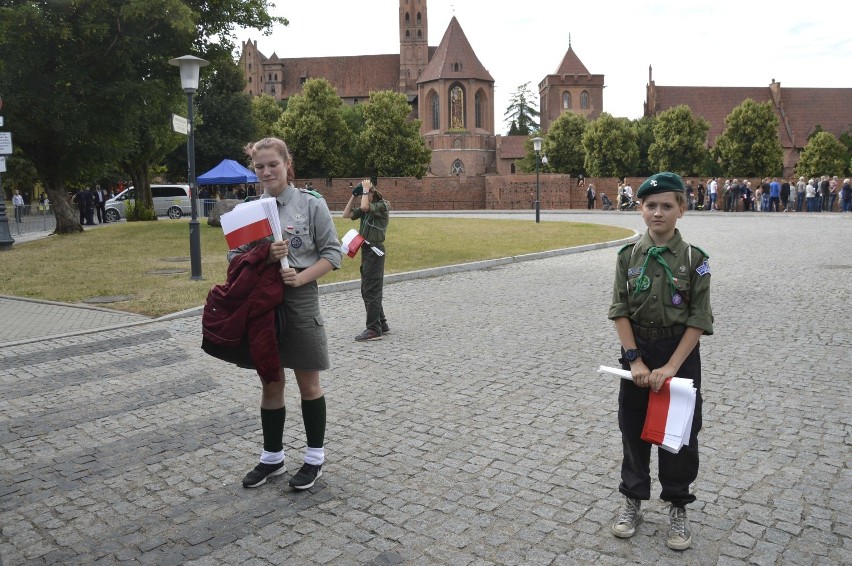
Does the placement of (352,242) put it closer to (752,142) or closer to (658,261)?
(658,261)

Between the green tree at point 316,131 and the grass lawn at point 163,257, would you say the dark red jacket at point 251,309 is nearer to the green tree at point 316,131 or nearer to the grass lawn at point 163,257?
the grass lawn at point 163,257

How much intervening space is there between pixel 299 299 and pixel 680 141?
6658cm

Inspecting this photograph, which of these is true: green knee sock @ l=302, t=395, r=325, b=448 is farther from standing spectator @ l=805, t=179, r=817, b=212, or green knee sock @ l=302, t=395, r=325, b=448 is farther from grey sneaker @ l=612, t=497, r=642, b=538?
standing spectator @ l=805, t=179, r=817, b=212

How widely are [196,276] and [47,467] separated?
880cm

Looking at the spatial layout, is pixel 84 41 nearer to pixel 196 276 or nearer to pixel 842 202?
pixel 196 276

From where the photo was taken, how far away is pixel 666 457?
3.46 meters

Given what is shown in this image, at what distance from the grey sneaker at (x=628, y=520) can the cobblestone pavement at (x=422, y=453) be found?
0.06m

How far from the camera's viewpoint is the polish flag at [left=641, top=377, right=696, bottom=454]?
321 centimetres

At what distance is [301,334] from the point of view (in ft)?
12.9

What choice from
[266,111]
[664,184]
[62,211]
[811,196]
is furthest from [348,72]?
[664,184]

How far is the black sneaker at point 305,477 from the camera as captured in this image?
402 centimetres

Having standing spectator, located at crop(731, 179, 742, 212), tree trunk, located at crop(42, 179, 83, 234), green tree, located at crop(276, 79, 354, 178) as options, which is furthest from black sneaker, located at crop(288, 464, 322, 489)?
green tree, located at crop(276, 79, 354, 178)

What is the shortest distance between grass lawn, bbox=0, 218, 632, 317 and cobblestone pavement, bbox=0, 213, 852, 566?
3399 mm

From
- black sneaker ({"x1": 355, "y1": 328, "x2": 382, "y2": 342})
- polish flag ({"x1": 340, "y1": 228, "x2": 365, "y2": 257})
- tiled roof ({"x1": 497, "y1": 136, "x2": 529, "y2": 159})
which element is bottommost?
black sneaker ({"x1": 355, "y1": 328, "x2": 382, "y2": 342})
